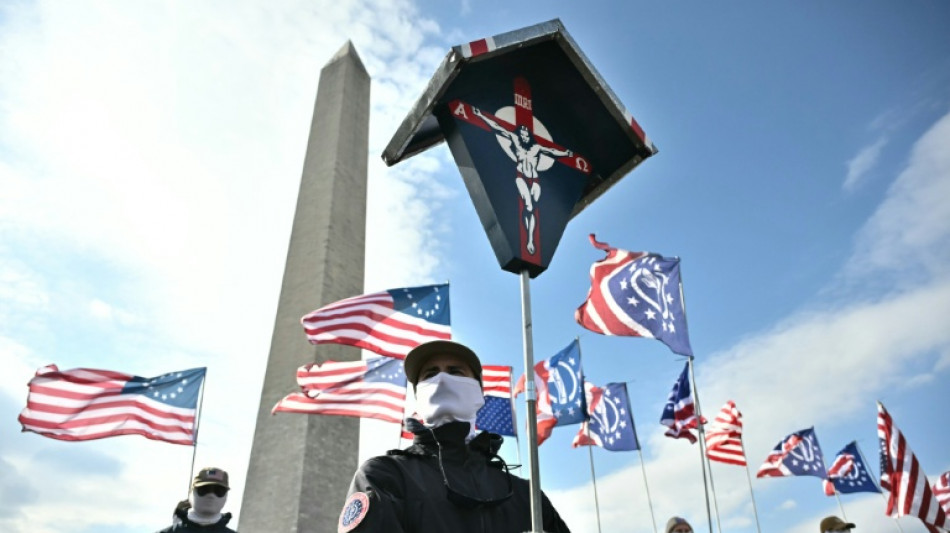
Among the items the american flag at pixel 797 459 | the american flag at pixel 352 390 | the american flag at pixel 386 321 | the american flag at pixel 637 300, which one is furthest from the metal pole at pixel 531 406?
the american flag at pixel 797 459

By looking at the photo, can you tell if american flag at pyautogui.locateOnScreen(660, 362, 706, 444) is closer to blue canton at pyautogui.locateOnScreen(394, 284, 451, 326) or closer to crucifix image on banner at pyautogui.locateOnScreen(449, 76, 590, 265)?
blue canton at pyautogui.locateOnScreen(394, 284, 451, 326)

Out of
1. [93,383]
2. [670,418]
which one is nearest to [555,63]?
[93,383]

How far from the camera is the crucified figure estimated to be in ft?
7.46

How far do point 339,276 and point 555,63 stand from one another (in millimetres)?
10286

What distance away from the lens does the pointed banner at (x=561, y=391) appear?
1062 cm

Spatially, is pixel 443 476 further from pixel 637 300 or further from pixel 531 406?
pixel 637 300

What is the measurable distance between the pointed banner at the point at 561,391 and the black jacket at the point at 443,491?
858 cm

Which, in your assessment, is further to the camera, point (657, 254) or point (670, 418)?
point (670, 418)

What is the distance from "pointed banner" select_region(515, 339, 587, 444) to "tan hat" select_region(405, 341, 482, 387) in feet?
27.6

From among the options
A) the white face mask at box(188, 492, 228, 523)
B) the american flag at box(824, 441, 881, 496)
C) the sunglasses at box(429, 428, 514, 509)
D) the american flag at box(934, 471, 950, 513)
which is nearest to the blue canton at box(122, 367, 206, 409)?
the white face mask at box(188, 492, 228, 523)

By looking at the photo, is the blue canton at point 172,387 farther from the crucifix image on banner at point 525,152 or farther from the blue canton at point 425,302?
the crucifix image on banner at point 525,152

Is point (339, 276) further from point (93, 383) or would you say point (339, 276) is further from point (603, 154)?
point (603, 154)

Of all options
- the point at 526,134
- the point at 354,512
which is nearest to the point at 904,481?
the point at 526,134

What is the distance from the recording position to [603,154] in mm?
2709
